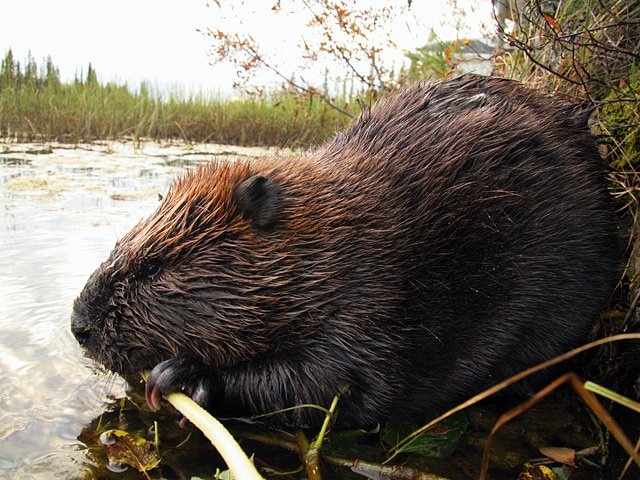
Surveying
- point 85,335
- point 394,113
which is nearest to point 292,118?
point 394,113

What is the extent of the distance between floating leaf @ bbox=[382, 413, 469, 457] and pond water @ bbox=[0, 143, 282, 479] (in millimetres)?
1097

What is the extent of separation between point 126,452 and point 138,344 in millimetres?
400

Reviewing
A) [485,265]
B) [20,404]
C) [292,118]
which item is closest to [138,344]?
[20,404]

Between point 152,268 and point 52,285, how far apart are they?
158cm

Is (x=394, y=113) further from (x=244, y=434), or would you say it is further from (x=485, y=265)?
(x=244, y=434)

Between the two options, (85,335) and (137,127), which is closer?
(85,335)

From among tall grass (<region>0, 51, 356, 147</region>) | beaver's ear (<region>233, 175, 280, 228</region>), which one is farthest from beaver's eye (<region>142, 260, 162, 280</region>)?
tall grass (<region>0, 51, 356, 147</region>)

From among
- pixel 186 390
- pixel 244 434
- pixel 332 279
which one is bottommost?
pixel 244 434

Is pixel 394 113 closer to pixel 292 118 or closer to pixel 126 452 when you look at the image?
pixel 126 452

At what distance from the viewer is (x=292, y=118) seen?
10.7m

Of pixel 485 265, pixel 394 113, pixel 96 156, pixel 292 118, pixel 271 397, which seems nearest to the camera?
pixel 271 397

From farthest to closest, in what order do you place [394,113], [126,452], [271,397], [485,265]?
[394,113], [485,265], [271,397], [126,452]

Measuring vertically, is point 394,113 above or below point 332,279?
above

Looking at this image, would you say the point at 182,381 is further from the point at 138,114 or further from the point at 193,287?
the point at 138,114
